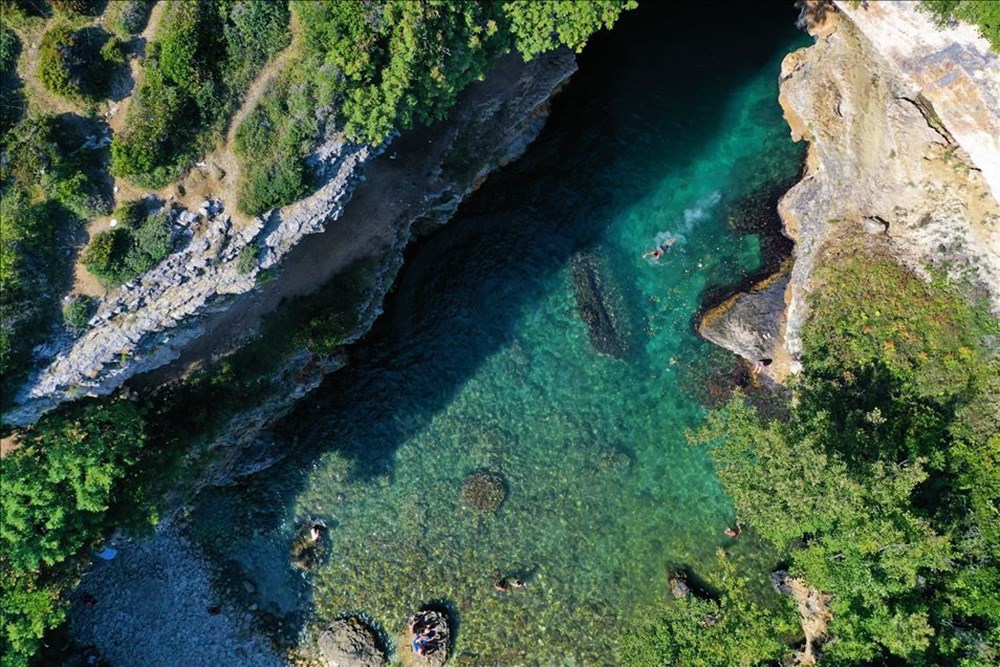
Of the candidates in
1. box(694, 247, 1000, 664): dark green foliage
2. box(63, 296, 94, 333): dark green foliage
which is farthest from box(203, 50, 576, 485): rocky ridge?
box(694, 247, 1000, 664): dark green foliage

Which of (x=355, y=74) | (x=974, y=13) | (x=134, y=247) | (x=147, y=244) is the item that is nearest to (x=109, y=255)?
Result: (x=134, y=247)

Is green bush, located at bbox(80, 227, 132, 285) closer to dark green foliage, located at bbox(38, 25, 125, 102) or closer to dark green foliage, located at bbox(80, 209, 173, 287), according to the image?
dark green foliage, located at bbox(80, 209, 173, 287)

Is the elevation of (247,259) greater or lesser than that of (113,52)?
lesser

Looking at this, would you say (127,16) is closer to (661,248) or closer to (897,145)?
(661,248)

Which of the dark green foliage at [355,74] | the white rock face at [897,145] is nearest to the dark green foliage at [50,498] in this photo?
the dark green foliage at [355,74]

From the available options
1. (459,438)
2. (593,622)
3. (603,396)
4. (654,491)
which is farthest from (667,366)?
(593,622)

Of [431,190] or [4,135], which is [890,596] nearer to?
[431,190]

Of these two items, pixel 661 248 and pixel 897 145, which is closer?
pixel 897 145
